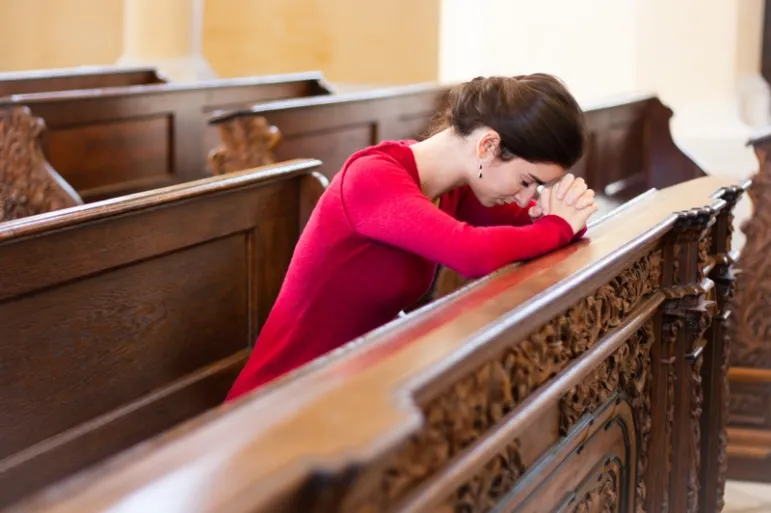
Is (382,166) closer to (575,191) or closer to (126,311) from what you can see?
(575,191)

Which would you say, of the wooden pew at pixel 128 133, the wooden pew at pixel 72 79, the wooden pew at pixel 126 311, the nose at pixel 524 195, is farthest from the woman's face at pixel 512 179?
the wooden pew at pixel 72 79

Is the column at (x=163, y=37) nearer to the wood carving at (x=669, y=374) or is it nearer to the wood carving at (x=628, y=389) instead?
the wood carving at (x=669, y=374)

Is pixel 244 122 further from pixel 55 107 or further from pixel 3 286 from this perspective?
pixel 3 286

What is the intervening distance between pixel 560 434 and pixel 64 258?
109 centimetres

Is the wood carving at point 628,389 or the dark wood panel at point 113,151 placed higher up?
the dark wood panel at point 113,151

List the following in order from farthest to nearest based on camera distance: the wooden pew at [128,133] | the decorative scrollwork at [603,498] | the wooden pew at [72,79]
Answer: the wooden pew at [72,79] → the wooden pew at [128,133] → the decorative scrollwork at [603,498]

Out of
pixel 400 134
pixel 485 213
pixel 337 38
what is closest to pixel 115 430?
pixel 485 213

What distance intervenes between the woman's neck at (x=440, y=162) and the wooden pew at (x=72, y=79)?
3.62m

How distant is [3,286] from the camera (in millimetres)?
2225

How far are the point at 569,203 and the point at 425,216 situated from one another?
0.33 meters

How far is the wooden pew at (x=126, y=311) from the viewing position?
7.50 ft

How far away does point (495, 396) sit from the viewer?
1.59 meters

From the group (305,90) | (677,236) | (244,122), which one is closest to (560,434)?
(677,236)

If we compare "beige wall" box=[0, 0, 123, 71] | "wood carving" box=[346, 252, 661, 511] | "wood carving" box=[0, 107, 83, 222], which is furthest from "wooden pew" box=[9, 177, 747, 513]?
"beige wall" box=[0, 0, 123, 71]
